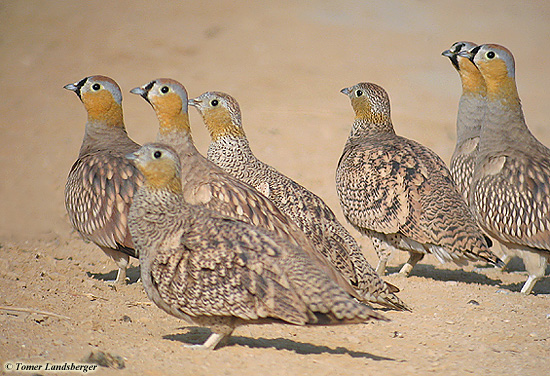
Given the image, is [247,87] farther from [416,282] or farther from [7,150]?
[416,282]

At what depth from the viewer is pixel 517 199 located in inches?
281

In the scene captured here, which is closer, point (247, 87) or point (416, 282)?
point (416, 282)

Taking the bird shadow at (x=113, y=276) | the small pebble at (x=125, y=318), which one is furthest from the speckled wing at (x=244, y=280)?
the bird shadow at (x=113, y=276)

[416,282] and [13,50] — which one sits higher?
[13,50]

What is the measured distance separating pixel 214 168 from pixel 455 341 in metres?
2.49

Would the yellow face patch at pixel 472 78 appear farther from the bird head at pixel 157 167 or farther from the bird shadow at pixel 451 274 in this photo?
the bird head at pixel 157 167

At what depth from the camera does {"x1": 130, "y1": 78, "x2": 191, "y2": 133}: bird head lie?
6609mm

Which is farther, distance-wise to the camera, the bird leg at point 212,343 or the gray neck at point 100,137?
the gray neck at point 100,137

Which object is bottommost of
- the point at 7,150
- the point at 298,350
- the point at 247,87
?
the point at 298,350

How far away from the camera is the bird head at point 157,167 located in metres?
4.91

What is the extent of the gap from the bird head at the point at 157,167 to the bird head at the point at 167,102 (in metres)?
1.69

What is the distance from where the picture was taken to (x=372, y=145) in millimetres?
7758

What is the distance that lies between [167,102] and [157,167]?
6.06 ft

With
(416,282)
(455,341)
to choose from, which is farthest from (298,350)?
(416,282)
